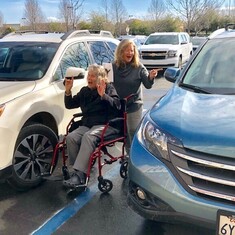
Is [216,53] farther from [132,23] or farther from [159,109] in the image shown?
[132,23]

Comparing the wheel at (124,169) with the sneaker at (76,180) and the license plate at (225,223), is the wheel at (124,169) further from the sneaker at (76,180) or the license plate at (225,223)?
the license plate at (225,223)

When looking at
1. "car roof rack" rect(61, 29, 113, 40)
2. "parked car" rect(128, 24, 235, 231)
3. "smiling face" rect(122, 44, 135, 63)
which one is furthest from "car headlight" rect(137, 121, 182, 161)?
"car roof rack" rect(61, 29, 113, 40)

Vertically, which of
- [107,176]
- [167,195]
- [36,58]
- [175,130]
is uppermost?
[36,58]

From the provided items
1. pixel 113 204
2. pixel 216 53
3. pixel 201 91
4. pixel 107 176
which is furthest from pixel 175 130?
pixel 107 176

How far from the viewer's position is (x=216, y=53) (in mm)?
3740

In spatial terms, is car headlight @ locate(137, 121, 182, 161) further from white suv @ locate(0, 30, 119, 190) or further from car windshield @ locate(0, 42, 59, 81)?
car windshield @ locate(0, 42, 59, 81)

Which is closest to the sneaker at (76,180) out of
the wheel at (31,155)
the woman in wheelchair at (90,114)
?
the woman in wheelchair at (90,114)

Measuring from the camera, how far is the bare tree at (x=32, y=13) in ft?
108

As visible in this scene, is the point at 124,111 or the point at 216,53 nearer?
the point at 216,53

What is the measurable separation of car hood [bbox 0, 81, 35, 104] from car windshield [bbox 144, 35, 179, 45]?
12760 mm

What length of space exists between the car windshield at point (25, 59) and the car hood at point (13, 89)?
0.67 ft

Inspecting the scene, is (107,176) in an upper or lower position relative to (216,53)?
lower

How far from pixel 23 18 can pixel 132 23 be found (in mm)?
19204

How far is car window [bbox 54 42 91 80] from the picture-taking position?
168 inches
